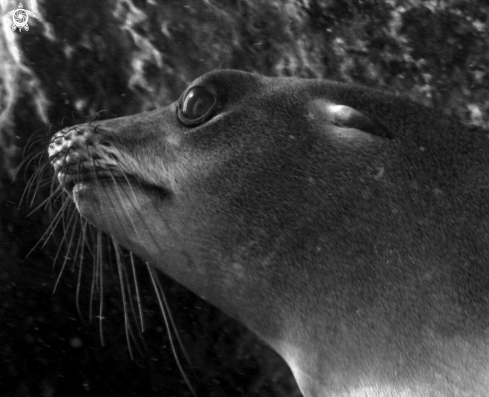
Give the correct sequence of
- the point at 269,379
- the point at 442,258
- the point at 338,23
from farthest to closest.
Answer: the point at 338,23 → the point at 269,379 → the point at 442,258

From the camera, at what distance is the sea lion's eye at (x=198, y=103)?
1279mm

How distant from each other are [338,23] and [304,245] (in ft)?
4.24

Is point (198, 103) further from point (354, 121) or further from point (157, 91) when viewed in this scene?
point (157, 91)

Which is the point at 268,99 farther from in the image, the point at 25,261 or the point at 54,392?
the point at 54,392

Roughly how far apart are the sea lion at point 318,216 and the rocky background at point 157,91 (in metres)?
0.91

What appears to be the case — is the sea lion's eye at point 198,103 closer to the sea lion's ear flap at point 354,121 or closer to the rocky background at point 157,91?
the sea lion's ear flap at point 354,121

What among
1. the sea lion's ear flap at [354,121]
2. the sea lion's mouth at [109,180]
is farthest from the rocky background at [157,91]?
the sea lion's ear flap at [354,121]

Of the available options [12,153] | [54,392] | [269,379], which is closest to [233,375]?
[269,379]

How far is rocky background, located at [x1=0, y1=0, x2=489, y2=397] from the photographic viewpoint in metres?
2.18

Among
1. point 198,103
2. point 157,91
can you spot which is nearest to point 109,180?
point 198,103

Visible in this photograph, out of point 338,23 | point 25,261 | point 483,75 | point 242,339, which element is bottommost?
point 242,339

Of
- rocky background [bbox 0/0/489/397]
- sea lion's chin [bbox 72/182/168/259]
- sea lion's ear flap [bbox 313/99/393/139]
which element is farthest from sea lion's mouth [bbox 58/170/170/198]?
rocky background [bbox 0/0/489/397]

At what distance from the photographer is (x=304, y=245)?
1.20 meters

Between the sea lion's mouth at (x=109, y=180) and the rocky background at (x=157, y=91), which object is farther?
the rocky background at (x=157, y=91)
